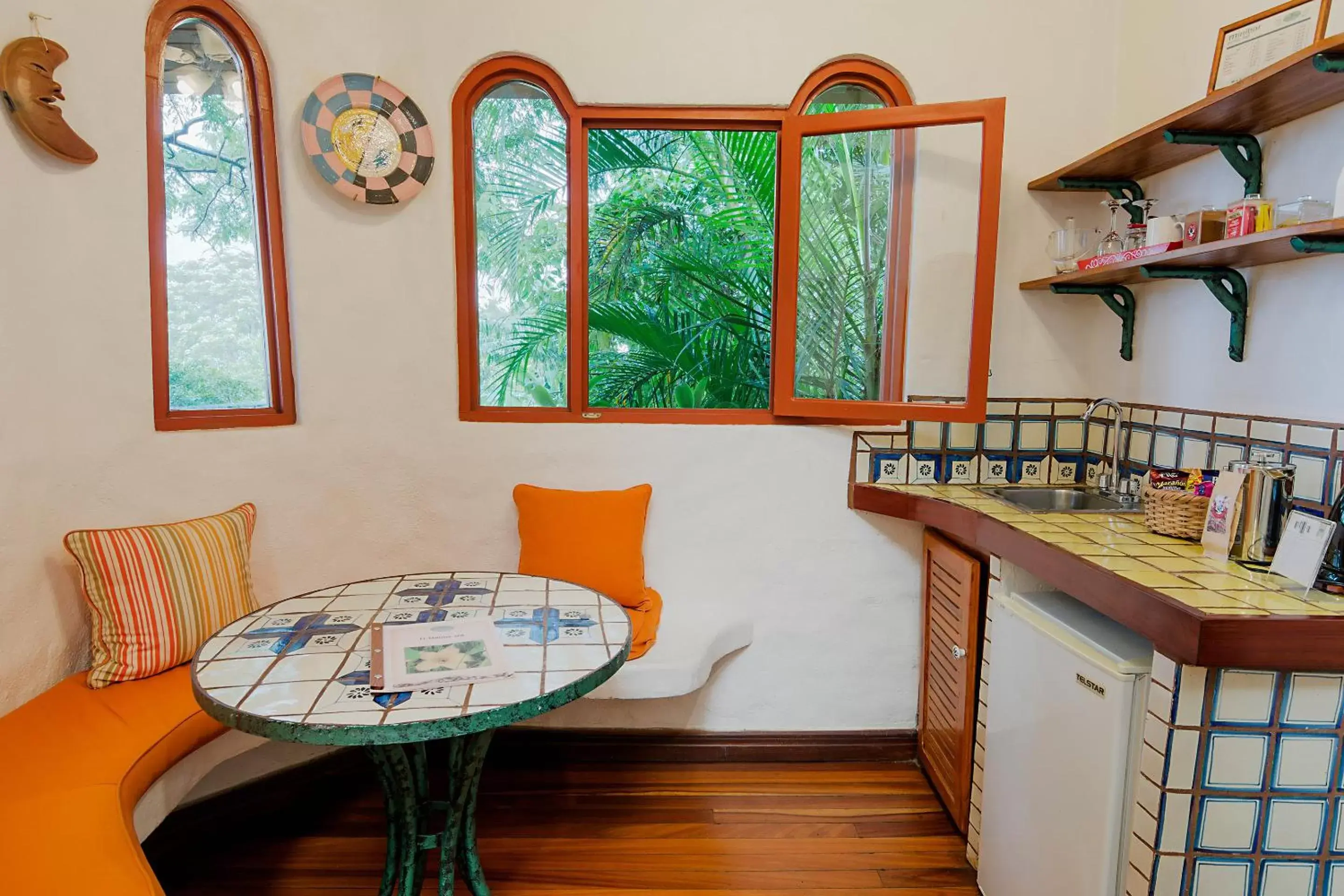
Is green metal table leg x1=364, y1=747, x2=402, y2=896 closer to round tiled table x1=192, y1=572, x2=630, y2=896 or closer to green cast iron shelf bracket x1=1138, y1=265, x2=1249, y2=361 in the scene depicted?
round tiled table x1=192, y1=572, x2=630, y2=896

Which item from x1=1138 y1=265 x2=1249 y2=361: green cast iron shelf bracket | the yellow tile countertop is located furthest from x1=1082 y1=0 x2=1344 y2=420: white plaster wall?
the yellow tile countertop

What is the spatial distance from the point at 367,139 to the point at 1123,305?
250 centimetres

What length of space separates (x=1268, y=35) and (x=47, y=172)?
3.04 metres

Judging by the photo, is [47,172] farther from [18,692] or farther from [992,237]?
[992,237]

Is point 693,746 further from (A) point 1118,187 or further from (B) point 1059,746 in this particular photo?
(A) point 1118,187

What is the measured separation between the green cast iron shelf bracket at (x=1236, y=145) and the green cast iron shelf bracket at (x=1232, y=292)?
20 centimetres

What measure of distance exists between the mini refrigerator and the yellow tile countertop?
0.51 ft

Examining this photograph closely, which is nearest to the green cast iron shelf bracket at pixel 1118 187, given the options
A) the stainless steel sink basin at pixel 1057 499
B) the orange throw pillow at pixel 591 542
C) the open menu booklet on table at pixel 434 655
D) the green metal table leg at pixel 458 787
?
the stainless steel sink basin at pixel 1057 499

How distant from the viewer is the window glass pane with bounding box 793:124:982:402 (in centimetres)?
254

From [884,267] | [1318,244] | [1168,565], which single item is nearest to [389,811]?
[1168,565]

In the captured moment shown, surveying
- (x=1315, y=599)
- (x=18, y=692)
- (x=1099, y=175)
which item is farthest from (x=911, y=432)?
(x=18, y=692)

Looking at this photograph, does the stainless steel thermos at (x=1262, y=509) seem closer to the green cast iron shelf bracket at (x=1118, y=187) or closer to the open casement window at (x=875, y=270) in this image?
the open casement window at (x=875, y=270)

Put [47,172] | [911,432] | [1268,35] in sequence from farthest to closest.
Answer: [911,432], [47,172], [1268,35]

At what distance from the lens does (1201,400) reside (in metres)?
2.15
